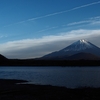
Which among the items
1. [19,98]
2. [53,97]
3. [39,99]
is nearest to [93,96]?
[53,97]

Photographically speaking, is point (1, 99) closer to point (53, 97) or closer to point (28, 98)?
point (28, 98)

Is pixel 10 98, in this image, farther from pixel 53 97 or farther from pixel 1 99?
pixel 53 97

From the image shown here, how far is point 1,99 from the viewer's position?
86.2ft

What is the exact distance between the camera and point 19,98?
1049 inches

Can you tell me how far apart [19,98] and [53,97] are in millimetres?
3806

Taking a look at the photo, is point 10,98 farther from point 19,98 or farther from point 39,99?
point 39,99

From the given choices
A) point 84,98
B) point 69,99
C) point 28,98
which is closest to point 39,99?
point 28,98

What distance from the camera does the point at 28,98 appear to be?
26.5 meters

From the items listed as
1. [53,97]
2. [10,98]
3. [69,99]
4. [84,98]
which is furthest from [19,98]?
[84,98]

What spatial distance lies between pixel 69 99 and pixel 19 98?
554 cm

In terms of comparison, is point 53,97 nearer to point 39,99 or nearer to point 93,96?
point 39,99

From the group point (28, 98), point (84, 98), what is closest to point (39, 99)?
point (28, 98)

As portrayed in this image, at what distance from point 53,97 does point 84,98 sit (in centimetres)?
348

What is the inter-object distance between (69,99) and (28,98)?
14.8 ft
